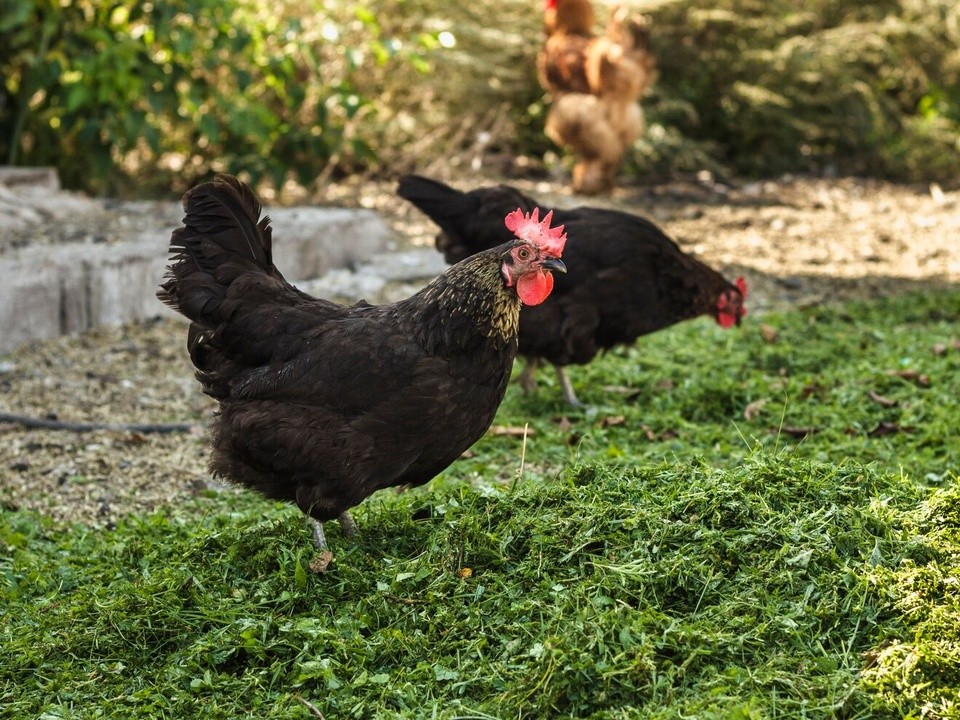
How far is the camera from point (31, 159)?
909 centimetres

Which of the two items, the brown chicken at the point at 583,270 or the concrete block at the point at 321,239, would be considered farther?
the concrete block at the point at 321,239

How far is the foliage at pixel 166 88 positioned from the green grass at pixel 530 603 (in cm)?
468

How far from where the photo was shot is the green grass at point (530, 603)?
3.07m

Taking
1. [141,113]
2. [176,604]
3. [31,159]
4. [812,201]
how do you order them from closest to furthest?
[176,604] → [141,113] → [31,159] → [812,201]

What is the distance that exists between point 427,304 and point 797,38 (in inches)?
352

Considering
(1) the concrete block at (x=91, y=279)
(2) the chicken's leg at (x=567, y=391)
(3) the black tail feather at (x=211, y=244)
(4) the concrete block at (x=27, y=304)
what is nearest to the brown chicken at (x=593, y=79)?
→ (1) the concrete block at (x=91, y=279)

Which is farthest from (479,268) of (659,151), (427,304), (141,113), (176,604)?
(659,151)

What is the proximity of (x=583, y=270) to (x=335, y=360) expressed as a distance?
7.26 ft

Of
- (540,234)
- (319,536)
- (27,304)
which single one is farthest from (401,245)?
(319,536)

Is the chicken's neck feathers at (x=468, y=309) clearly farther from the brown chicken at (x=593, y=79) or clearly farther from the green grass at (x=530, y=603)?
the brown chicken at (x=593, y=79)

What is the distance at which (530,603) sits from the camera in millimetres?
3455

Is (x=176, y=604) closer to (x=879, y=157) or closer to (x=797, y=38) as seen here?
(x=797, y=38)

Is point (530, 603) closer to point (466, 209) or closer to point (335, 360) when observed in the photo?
point (335, 360)

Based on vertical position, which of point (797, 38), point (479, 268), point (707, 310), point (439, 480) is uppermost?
point (797, 38)
